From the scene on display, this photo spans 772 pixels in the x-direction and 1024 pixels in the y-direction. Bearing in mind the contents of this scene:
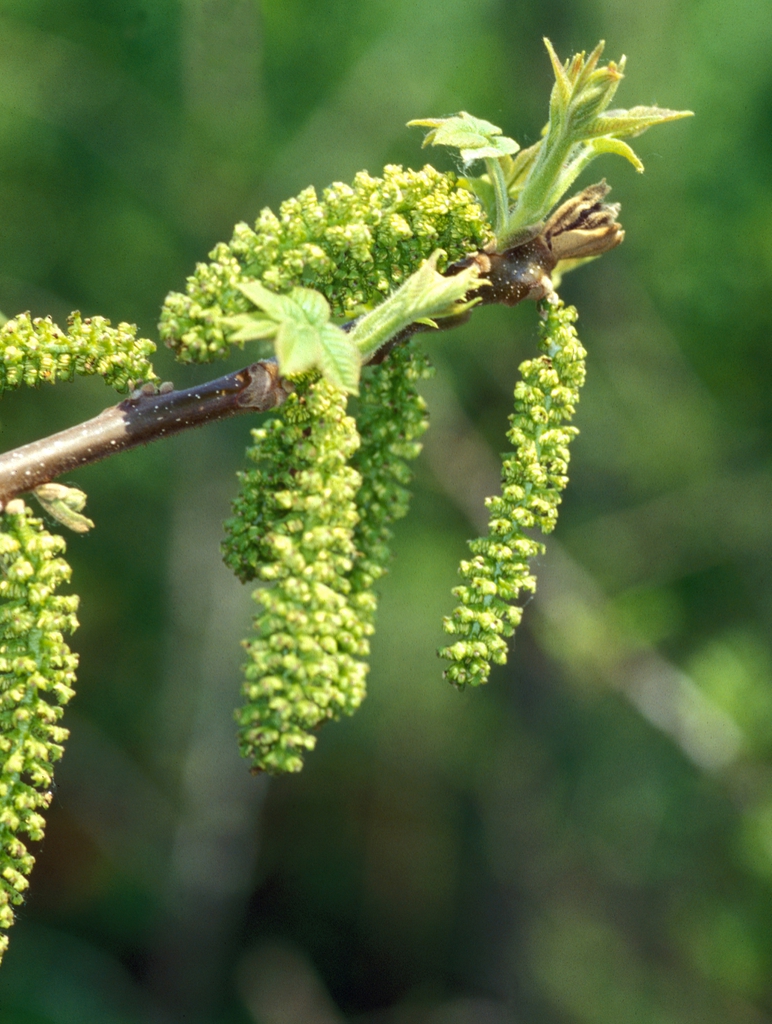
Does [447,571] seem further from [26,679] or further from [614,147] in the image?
[26,679]

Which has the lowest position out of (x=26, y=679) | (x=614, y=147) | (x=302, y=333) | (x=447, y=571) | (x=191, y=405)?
(x=26, y=679)

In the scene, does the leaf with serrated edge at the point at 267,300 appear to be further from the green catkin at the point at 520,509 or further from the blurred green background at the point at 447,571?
the blurred green background at the point at 447,571

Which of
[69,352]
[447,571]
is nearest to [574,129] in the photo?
[69,352]

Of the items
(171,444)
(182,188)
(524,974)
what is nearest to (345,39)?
(182,188)

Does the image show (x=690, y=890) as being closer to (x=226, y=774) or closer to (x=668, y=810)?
(x=668, y=810)

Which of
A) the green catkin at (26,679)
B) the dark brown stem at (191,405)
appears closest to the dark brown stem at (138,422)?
the dark brown stem at (191,405)

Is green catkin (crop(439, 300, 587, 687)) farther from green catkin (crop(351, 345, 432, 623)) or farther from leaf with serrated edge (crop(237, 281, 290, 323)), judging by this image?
leaf with serrated edge (crop(237, 281, 290, 323))

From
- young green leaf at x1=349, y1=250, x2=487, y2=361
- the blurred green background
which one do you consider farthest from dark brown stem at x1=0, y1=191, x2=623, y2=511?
the blurred green background
